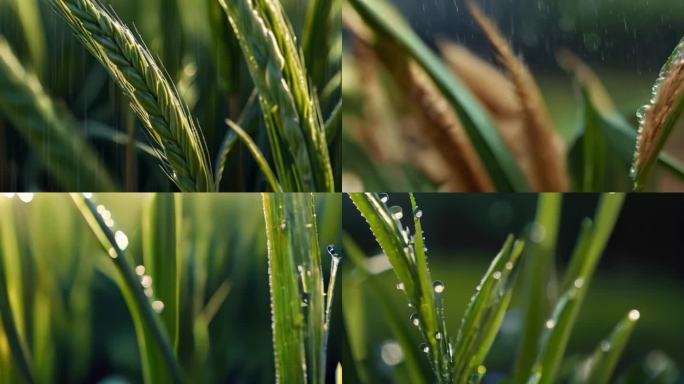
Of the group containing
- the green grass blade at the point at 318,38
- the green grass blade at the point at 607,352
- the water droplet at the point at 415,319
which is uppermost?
the green grass blade at the point at 318,38

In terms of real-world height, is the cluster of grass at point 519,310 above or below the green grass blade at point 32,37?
below

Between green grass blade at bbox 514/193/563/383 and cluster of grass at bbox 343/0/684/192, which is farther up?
cluster of grass at bbox 343/0/684/192

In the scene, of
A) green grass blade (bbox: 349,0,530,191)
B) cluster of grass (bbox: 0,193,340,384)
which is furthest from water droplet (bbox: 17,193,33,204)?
green grass blade (bbox: 349,0,530,191)

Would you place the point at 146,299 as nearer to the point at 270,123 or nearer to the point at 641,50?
the point at 270,123

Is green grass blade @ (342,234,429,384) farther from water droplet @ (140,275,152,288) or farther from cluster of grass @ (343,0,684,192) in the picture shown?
water droplet @ (140,275,152,288)

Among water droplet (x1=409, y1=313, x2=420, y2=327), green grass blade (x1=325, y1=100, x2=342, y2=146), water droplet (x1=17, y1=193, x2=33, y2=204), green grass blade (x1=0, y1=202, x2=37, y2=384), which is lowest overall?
water droplet (x1=409, y1=313, x2=420, y2=327)

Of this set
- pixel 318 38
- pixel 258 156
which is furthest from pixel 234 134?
pixel 318 38

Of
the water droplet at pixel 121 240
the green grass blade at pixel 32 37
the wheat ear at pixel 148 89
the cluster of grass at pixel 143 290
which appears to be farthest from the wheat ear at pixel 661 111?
the green grass blade at pixel 32 37

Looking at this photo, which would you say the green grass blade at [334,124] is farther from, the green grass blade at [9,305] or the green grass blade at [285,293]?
the green grass blade at [9,305]
